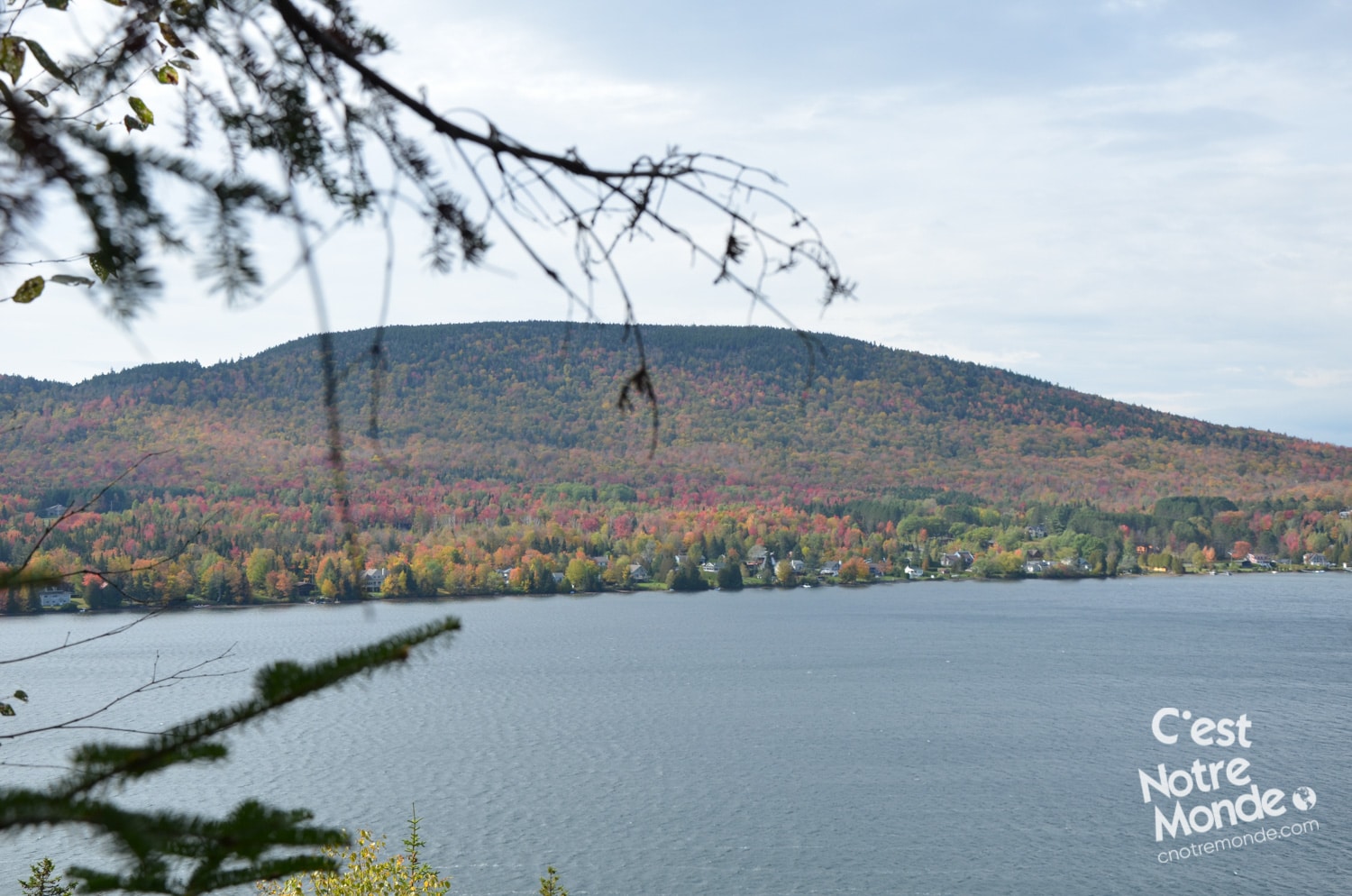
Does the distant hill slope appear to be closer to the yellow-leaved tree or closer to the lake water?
the lake water

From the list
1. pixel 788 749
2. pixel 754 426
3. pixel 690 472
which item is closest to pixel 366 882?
pixel 788 749

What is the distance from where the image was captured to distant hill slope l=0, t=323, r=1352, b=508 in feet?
356

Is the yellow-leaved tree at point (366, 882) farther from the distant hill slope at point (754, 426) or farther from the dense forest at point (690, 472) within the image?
the distant hill slope at point (754, 426)

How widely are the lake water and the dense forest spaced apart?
48.6 ft

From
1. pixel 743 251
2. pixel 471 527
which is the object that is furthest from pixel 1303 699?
pixel 471 527

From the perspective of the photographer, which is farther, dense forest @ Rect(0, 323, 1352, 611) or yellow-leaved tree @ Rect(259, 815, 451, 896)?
dense forest @ Rect(0, 323, 1352, 611)

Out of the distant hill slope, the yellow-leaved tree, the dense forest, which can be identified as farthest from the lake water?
the distant hill slope

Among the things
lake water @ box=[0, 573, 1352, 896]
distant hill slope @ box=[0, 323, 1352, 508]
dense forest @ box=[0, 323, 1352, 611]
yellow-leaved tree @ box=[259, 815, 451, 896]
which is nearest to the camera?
yellow-leaved tree @ box=[259, 815, 451, 896]

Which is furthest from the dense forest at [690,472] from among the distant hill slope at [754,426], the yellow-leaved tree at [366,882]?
the yellow-leaved tree at [366,882]

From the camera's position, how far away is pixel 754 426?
131500 mm

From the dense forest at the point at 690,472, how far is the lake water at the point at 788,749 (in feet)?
48.6

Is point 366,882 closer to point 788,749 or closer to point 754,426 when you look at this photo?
point 788,749

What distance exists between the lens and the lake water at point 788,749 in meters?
26.2

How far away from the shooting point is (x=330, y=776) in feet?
112
